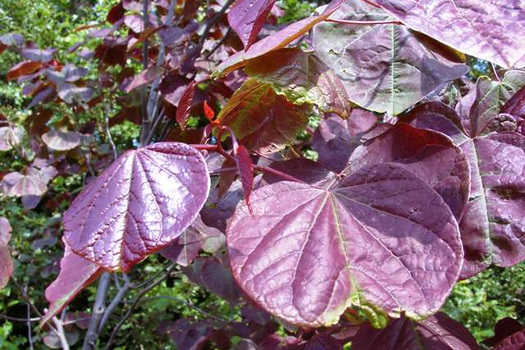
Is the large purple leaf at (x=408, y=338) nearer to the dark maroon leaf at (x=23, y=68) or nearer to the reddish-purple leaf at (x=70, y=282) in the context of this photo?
the reddish-purple leaf at (x=70, y=282)

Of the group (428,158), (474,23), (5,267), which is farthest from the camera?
(5,267)

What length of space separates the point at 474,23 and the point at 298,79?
23 centimetres

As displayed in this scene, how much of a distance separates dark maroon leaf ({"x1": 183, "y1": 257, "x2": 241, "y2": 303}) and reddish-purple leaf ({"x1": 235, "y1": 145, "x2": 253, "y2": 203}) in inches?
43.2

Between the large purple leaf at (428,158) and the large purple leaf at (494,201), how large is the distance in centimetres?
6

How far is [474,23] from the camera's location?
54 centimetres

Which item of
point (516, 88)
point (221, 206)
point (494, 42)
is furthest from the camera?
point (221, 206)

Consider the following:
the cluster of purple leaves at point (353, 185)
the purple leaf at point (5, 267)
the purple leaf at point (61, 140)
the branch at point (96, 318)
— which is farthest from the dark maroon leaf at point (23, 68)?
the cluster of purple leaves at point (353, 185)

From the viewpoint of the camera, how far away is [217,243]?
1.54 metres

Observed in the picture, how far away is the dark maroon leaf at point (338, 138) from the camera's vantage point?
81 cm

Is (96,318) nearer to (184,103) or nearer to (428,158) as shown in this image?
(184,103)

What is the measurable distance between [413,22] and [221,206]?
0.48 metres

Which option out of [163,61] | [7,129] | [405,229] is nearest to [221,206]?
[405,229]

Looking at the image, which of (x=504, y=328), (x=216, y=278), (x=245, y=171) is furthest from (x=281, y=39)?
(x=216, y=278)

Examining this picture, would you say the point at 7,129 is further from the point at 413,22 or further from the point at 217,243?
the point at 413,22
